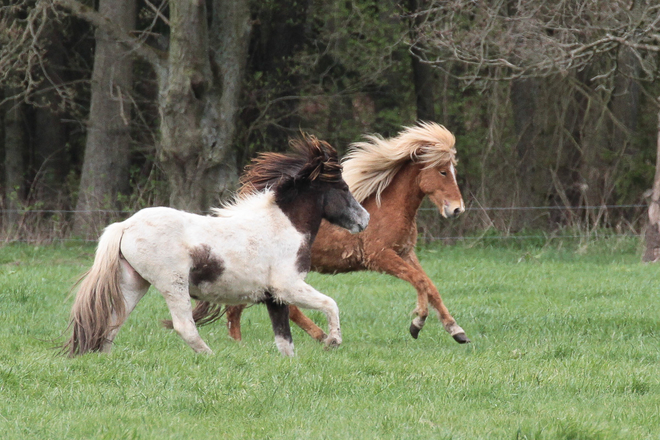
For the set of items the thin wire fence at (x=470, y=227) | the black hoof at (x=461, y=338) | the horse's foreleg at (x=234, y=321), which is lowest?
the thin wire fence at (x=470, y=227)

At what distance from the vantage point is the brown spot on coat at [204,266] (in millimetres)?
6492

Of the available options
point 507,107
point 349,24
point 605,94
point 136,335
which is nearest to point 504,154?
point 507,107

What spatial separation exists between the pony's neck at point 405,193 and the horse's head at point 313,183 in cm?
158

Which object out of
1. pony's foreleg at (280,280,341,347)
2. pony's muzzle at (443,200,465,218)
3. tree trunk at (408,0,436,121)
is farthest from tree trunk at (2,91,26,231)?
pony's foreleg at (280,280,341,347)

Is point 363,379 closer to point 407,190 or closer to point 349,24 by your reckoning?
point 407,190

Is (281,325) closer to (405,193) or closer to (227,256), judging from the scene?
(227,256)

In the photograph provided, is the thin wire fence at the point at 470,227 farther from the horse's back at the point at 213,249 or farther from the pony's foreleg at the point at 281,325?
the horse's back at the point at 213,249

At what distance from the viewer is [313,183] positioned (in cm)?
733

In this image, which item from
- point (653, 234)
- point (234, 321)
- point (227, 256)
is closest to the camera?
point (227, 256)

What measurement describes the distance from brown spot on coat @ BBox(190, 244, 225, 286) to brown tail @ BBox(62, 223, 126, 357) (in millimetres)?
540

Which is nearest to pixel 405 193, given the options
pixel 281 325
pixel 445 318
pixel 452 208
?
pixel 452 208

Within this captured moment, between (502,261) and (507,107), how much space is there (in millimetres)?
6376

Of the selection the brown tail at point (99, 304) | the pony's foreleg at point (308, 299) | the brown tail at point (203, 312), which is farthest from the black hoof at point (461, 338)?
the brown tail at point (99, 304)

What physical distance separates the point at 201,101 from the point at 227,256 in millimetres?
11026
